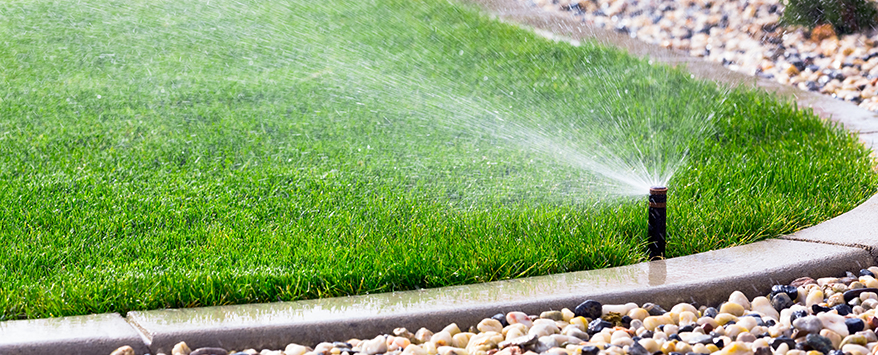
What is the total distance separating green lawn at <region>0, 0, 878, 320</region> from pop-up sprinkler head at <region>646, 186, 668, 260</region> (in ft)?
0.21

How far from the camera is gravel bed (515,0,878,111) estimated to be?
6.48 m

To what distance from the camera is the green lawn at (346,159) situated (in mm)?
2873

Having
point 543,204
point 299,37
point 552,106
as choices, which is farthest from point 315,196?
point 299,37

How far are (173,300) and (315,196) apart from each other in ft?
3.92

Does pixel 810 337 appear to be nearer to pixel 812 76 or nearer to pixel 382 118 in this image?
pixel 382 118

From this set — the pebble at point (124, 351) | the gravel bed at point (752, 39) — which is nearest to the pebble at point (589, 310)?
the pebble at point (124, 351)

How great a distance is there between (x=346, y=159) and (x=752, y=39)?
4.80 metres

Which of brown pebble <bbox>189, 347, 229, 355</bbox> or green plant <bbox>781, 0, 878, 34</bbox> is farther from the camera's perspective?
green plant <bbox>781, 0, 878, 34</bbox>

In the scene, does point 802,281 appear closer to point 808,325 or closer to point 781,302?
point 781,302

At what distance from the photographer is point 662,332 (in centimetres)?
243

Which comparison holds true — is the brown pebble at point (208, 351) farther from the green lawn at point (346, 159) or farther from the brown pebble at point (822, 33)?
the brown pebble at point (822, 33)

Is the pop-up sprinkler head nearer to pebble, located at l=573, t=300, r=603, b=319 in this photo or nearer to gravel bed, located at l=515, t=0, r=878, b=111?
pebble, located at l=573, t=300, r=603, b=319

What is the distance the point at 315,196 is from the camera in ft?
12.2

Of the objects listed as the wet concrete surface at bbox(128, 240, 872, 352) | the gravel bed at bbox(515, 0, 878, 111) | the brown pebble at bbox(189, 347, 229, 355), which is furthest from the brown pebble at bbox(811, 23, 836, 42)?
the brown pebble at bbox(189, 347, 229, 355)
